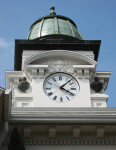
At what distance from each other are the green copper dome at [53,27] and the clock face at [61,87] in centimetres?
420

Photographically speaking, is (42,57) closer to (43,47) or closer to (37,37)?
(43,47)

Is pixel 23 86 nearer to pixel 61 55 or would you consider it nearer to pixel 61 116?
pixel 61 55

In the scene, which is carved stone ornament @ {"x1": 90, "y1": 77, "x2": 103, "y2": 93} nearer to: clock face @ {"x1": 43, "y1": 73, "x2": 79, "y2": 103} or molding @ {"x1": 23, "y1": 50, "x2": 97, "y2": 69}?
clock face @ {"x1": 43, "y1": 73, "x2": 79, "y2": 103}

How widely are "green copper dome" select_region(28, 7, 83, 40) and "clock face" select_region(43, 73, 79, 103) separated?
13.8 ft

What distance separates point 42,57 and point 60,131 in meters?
7.12

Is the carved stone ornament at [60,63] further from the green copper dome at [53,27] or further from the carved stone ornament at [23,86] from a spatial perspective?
the green copper dome at [53,27]

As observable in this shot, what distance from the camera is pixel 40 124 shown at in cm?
A: 1761

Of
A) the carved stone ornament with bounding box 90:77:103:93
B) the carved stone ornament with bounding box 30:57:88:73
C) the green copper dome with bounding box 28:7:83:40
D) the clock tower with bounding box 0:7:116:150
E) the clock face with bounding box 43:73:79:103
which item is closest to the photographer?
the clock tower with bounding box 0:7:116:150

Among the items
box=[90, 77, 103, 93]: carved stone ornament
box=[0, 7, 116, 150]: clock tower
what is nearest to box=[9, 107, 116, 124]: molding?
box=[0, 7, 116, 150]: clock tower

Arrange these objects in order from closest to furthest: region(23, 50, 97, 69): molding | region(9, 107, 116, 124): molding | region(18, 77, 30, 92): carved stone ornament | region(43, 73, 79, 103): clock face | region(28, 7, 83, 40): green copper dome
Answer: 1. region(9, 107, 116, 124): molding
2. region(43, 73, 79, 103): clock face
3. region(18, 77, 30, 92): carved stone ornament
4. region(23, 50, 97, 69): molding
5. region(28, 7, 83, 40): green copper dome

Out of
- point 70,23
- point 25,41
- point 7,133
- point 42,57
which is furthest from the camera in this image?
point 70,23

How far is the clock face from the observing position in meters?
22.9

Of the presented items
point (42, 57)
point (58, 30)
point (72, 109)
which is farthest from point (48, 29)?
point (72, 109)

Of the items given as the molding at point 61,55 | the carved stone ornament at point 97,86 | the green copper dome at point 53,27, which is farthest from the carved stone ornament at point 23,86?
the green copper dome at point 53,27
